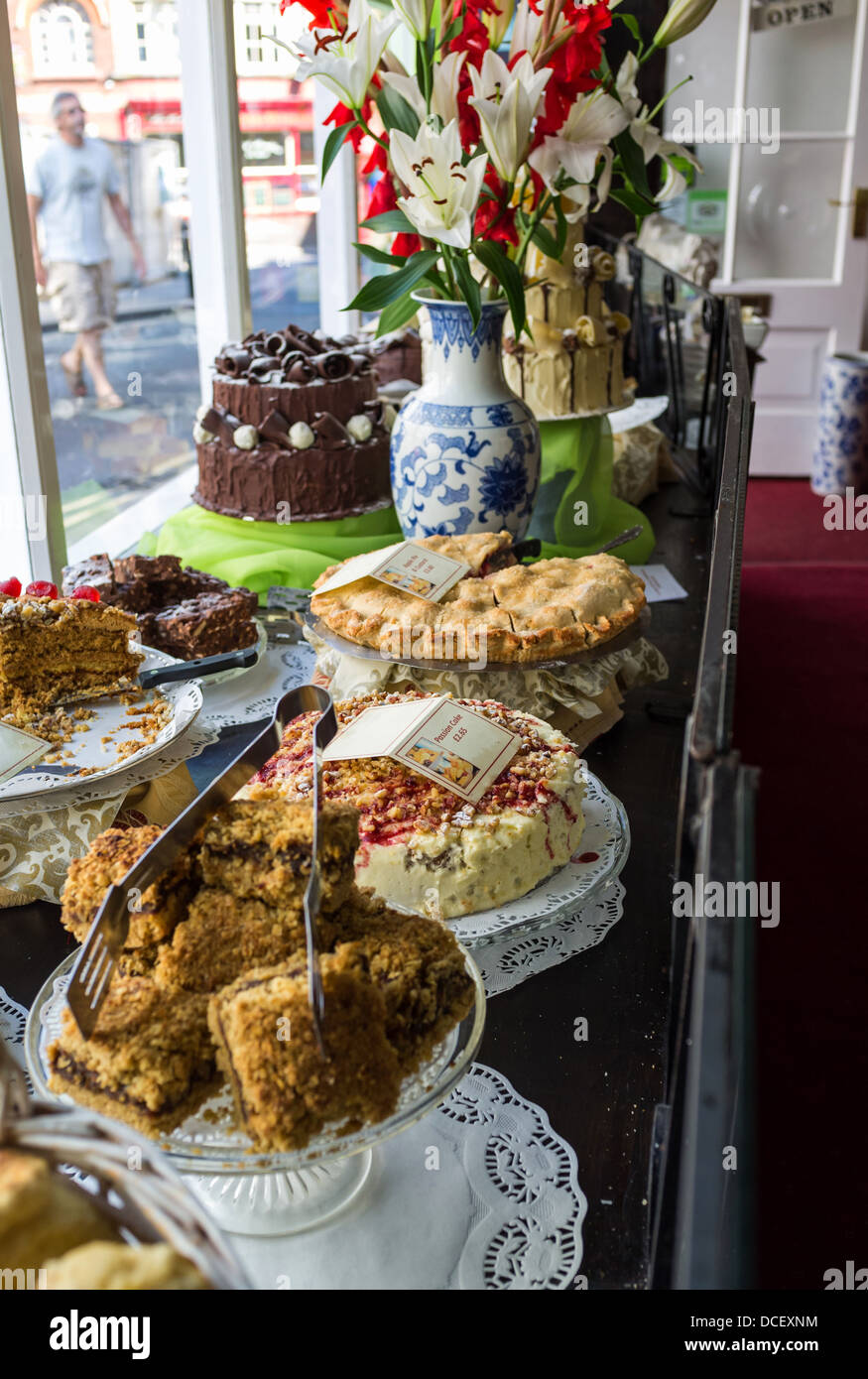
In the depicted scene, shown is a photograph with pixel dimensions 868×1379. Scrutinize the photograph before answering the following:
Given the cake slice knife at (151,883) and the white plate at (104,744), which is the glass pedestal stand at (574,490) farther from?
the cake slice knife at (151,883)

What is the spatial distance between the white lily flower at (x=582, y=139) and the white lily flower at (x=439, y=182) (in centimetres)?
11

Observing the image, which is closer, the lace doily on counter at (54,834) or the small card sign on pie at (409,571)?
the lace doily on counter at (54,834)

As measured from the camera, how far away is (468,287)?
1.50m

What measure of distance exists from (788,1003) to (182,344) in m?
2.27

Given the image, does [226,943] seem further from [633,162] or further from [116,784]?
[633,162]

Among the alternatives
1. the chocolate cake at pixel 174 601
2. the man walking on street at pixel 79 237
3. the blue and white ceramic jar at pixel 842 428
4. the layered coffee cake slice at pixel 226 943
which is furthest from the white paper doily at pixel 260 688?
the blue and white ceramic jar at pixel 842 428

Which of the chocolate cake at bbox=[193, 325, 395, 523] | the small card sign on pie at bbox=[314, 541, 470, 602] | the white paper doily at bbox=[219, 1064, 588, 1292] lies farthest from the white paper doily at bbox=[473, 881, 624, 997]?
the chocolate cake at bbox=[193, 325, 395, 523]

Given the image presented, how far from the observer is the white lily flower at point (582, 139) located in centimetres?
140

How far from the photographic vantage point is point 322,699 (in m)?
0.83

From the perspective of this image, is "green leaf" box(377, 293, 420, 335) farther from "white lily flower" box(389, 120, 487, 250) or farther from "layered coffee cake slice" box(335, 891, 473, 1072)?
"layered coffee cake slice" box(335, 891, 473, 1072)

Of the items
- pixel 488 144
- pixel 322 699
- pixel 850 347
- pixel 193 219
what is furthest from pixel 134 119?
pixel 850 347

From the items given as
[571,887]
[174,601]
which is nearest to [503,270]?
[174,601]

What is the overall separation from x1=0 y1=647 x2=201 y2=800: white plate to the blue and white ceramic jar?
14.5ft
